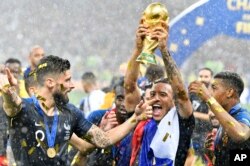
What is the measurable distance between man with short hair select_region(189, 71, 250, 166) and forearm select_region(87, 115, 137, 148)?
23.5 inches

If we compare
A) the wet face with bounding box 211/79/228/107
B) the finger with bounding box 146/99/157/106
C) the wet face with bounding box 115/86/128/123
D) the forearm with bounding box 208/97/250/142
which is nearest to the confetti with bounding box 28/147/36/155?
the finger with bounding box 146/99/157/106

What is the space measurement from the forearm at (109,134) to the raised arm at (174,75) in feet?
1.49

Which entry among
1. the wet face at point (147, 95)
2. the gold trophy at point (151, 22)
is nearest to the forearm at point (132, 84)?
the wet face at point (147, 95)

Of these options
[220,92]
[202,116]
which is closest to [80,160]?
[220,92]

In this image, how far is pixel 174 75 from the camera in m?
7.93

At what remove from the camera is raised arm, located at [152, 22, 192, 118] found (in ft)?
25.7

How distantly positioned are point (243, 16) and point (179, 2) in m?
5.82

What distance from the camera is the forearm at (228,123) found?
8.04 m

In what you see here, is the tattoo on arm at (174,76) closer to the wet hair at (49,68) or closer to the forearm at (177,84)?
the forearm at (177,84)

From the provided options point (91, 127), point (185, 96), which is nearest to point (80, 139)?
point (91, 127)

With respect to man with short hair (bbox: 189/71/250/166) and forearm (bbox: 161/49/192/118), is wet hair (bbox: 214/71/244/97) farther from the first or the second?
forearm (bbox: 161/49/192/118)

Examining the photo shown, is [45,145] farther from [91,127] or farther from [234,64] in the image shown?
[234,64]

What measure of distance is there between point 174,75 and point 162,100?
1.36ft

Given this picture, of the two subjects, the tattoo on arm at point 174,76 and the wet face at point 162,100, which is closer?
the tattoo on arm at point 174,76
